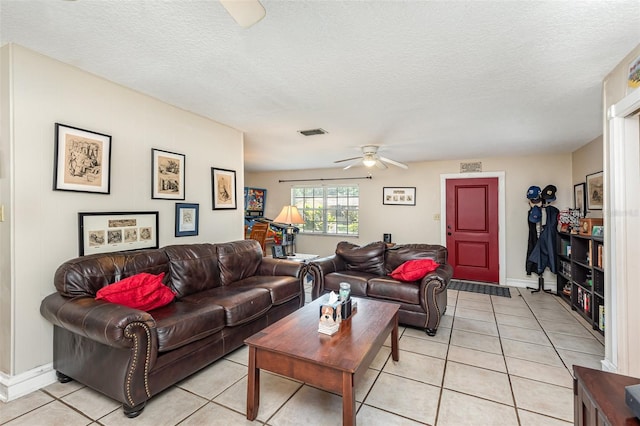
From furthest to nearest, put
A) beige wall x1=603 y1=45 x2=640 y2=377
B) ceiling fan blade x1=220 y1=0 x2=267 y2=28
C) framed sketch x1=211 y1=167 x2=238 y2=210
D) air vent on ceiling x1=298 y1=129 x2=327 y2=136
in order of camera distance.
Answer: air vent on ceiling x1=298 y1=129 x2=327 y2=136, framed sketch x1=211 y1=167 x2=238 y2=210, beige wall x1=603 y1=45 x2=640 y2=377, ceiling fan blade x1=220 y1=0 x2=267 y2=28

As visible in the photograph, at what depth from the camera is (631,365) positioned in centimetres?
205

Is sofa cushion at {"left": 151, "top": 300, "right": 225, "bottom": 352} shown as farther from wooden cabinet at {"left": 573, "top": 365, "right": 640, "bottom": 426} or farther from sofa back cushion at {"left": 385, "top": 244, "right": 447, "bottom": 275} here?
sofa back cushion at {"left": 385, "top": 244, "right": 447, "bottom": 275}

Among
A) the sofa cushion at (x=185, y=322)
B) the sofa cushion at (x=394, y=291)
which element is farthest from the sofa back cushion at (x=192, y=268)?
the sofa cushion at (x=394, y=291)

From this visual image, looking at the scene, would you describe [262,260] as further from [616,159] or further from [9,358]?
[616,159]

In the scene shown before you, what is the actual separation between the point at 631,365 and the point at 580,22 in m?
2.25

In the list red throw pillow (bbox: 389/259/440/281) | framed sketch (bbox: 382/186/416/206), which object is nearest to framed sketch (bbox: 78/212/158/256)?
red throw pillow (bbox: 389/259/440/281)

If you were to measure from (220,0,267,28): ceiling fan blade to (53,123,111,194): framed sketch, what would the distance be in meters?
1.90

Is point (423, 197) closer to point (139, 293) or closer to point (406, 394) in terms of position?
point (406, 394)

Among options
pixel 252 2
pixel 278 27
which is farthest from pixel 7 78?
pixel 252 2

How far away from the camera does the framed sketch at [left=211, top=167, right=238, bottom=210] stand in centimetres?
353

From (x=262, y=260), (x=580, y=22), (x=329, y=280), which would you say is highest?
(x=580, y=22)

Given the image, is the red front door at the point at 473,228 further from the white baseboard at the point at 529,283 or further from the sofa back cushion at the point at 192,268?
the sofa back cushion at the point at 192,268

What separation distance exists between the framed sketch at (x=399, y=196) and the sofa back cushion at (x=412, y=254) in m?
2.11

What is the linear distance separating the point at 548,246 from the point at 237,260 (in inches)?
182
